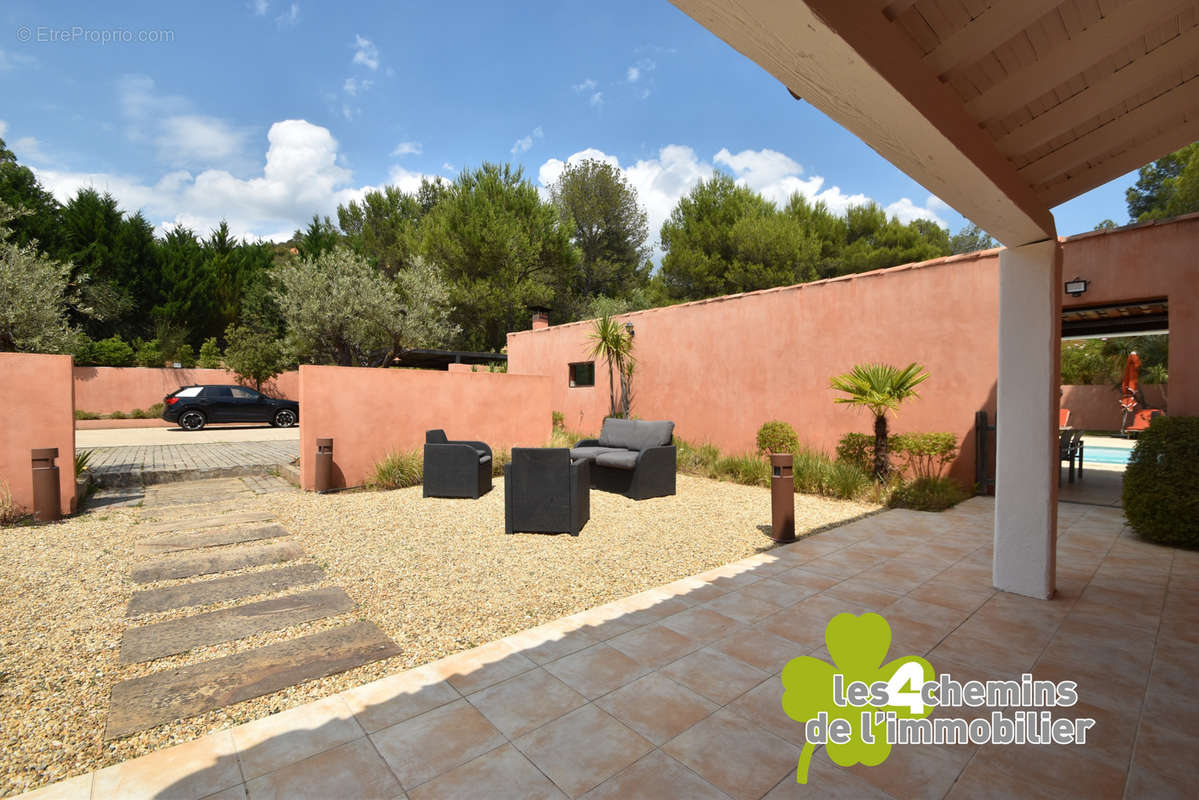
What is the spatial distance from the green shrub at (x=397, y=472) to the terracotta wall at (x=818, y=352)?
4849 mm

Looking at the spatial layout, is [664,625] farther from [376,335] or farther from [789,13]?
[376,335]

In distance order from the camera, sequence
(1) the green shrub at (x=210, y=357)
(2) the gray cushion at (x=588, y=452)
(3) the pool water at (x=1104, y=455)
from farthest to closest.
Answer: (1) the green shrub at (x=210, y=357), (3) the pool water at (x=1104, y=455), (2) the gray cushion at (x=588, y=452)

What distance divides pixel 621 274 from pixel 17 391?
19.3 m

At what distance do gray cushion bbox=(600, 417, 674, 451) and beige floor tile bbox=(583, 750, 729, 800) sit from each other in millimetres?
4725

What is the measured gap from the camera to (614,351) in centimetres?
1053

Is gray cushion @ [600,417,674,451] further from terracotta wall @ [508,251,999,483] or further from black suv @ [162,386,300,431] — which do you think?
black suv @ [162,386,300,431]

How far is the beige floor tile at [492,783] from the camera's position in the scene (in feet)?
4.82

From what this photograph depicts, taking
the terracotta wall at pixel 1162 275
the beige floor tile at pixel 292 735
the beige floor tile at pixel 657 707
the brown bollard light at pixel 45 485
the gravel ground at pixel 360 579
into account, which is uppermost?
the terracotta wall at pixel 1162 275

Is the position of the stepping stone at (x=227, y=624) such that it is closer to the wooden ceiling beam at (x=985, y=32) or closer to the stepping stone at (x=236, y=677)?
the stepping stone at (x=236, y=677)

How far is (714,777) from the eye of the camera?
156 centimetres

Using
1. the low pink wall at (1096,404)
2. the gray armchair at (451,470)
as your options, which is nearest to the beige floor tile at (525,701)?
the gray armchair at (451,470)

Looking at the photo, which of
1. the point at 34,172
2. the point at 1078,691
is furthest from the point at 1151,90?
the point at 34,172

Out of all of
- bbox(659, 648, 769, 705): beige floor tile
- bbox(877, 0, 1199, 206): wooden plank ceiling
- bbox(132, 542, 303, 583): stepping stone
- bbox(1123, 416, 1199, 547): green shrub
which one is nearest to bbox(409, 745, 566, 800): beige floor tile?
bbox(659, 648, 769, 705): beige floor tile

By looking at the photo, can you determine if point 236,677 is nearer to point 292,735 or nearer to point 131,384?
point 292,735
